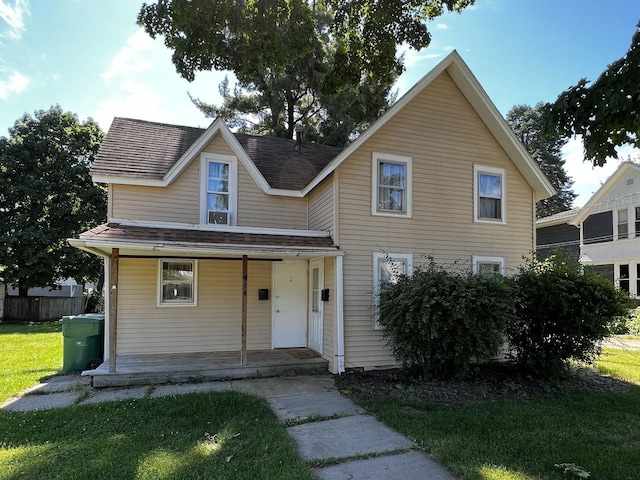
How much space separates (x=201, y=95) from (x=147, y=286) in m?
14.1

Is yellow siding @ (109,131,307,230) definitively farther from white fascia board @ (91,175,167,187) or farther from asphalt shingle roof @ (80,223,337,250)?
asphalt shingle roof @ (80,223,337,250)

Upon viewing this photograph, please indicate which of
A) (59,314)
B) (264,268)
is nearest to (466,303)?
(264,268)

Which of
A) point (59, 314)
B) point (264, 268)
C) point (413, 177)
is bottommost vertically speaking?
point (59, 314)

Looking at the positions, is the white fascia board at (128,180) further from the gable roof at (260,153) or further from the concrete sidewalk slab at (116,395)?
the concrete sidewalk slab at (116,395)

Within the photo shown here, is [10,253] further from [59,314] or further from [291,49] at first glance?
[291,49]

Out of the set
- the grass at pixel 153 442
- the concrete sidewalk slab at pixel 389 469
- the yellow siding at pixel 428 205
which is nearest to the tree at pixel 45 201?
the grass at pixel 153 442

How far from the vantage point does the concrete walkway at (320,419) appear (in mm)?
4035

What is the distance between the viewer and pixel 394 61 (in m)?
8.99

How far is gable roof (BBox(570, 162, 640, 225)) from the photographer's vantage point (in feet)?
56.4

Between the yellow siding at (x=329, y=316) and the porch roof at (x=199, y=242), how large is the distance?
56 centimetres

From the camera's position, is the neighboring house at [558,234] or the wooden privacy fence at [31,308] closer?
the neighboring house at [558,234]

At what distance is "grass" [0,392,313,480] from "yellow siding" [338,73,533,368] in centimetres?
345

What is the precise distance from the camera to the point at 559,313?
7473mm

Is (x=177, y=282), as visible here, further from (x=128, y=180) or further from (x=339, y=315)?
(x=339, y=315)
